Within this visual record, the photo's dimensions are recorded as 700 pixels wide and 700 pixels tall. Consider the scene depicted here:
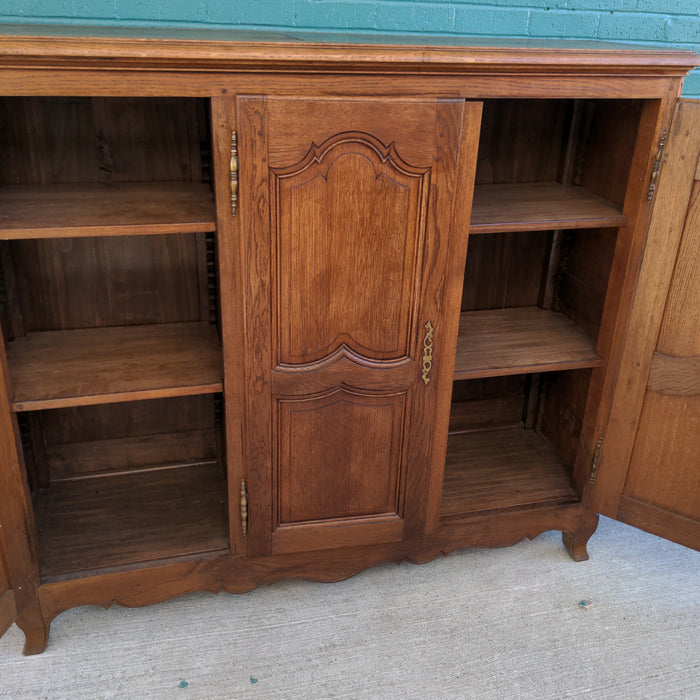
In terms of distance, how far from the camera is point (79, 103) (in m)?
1.85

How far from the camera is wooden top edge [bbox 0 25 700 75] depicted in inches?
53.7

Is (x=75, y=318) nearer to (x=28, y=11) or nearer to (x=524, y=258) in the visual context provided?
(x=28, y=11)

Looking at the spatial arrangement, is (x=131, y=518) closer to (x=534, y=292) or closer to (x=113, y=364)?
(x=113, y=364)

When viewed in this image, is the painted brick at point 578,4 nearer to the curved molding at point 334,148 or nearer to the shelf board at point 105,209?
the curved molding at point 334,148

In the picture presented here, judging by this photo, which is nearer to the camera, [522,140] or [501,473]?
[522,140]

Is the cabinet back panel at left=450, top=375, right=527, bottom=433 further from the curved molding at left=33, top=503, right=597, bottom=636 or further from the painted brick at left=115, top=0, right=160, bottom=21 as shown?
the painted brick at left=115, top=0, right=160, bottom=21

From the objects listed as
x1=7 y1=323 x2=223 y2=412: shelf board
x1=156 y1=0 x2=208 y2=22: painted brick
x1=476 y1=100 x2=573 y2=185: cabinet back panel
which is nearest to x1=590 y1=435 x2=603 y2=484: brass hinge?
x1=476 y1=100 x2=573 y2=185: cabinet back panel

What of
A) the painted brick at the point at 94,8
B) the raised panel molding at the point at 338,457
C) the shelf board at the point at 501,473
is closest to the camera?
the raised panel molding at the point at 338,457

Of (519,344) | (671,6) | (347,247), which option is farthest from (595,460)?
(671,6)

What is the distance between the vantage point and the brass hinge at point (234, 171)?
4.88 ft

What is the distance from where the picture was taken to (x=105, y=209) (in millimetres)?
1682

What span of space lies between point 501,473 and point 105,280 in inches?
53.9

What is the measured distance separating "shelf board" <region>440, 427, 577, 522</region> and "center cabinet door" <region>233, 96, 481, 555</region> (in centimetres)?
23

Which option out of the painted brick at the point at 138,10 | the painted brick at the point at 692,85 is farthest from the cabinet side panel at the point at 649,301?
the painted brick at the point at 138,10
